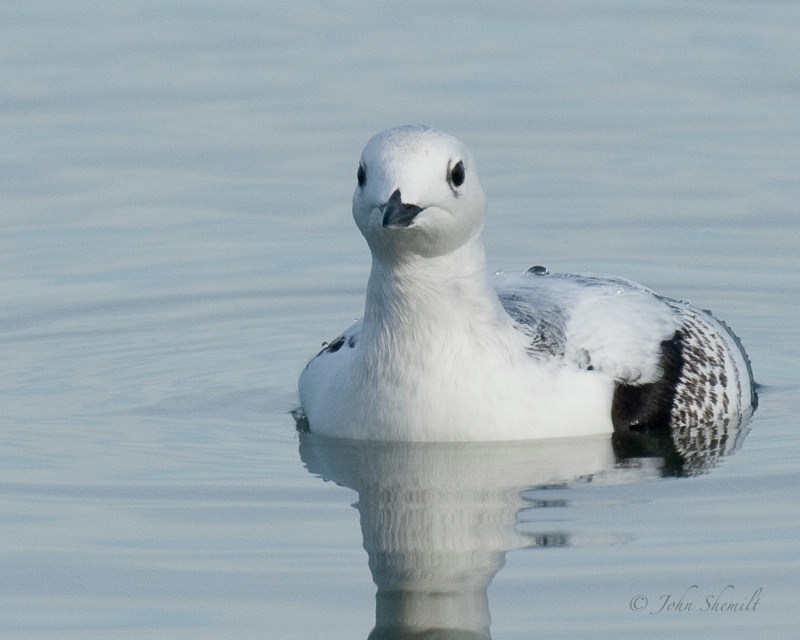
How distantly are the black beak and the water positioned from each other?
1495 mm

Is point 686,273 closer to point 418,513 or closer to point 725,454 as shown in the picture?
point 725,454

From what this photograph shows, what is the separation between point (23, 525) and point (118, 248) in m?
5.74

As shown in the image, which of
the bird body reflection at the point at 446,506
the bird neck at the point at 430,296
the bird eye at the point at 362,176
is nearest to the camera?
the bird body reflection at the point at 446,506

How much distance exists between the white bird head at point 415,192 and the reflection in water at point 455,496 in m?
1.16

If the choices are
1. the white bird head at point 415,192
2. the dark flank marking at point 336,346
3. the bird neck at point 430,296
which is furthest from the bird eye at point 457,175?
the dark flank marking at point 336,346

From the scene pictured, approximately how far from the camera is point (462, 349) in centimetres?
1160

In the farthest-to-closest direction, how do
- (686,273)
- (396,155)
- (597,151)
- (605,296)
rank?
1. (597,151)
2. (686,273)
3. (605,296)
4. (396,155)

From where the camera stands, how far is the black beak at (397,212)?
1041cm

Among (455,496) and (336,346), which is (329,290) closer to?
(336,346)

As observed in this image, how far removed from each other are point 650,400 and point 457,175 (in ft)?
6.49

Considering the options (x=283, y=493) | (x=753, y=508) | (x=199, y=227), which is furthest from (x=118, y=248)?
(x=753, y=508)

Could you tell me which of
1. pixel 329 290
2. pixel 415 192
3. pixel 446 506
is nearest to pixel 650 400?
pixel 446 506

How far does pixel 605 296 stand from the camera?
1281 centimetres

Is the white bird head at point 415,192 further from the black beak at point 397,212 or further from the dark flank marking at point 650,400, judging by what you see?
the dark flank marking at point 650,400
